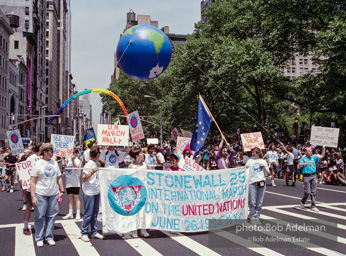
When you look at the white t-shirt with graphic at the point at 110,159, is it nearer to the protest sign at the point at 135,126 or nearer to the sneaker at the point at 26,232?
the sneaker at the point at 26,232

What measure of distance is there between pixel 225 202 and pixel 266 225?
1.32m

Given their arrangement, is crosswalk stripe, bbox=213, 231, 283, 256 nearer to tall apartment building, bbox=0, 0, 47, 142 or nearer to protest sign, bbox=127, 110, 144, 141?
protest sign, bbox=127, 110, 144, 141

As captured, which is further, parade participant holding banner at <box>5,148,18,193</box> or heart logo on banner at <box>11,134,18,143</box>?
heart logo on banner at <box>11,134,18,143</box>

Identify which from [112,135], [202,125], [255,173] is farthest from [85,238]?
[112,135]

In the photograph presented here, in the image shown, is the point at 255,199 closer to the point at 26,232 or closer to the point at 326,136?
the point at 26,232

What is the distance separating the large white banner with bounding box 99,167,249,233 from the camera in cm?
721

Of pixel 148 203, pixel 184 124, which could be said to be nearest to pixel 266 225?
pixel 148 203

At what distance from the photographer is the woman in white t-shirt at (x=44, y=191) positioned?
6766mm

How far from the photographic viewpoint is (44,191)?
6.80m

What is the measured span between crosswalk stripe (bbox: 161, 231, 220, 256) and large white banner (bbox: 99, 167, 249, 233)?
19cm

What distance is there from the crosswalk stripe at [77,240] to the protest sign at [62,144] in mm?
4390

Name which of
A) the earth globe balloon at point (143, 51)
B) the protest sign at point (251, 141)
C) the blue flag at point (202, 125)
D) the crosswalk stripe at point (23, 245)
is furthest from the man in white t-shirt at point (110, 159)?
the protest sign at point (251, 141)

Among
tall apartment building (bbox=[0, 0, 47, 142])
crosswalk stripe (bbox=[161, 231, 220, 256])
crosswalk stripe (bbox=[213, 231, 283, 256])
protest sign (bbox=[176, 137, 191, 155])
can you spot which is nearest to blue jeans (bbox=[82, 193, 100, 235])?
crosswalk stripe (bbox=[161, 231, 220, 256])

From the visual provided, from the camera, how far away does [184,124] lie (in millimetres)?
44094
